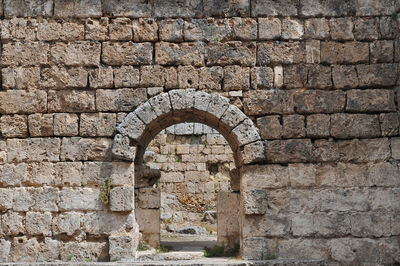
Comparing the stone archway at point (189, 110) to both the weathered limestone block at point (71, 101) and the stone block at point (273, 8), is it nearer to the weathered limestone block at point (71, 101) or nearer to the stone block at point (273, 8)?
the weathered limestone block at point (71, 101)

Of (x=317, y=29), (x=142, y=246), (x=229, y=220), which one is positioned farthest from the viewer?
(x=229, y=220)

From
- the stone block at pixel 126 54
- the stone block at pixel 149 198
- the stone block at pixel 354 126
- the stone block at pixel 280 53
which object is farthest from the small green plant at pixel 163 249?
the stone block at pixel 280 53

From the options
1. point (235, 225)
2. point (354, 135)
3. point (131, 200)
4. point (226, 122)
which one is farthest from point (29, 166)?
point (354, 135)

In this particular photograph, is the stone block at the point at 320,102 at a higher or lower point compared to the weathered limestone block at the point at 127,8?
lower

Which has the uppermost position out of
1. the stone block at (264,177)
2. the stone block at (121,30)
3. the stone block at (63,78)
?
the stone block at (121,30)

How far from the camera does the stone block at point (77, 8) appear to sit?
A: 25.8ft

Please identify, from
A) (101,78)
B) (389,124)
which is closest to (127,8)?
(101,78)

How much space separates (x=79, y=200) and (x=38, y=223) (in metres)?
0.73

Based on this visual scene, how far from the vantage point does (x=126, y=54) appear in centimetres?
777

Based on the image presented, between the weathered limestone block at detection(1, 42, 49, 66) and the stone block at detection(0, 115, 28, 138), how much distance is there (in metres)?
0.92

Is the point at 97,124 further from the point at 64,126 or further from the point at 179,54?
the point at 179,54

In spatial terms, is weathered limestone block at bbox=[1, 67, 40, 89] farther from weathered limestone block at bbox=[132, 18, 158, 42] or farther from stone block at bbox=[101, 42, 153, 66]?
weathered limestone block at bbox=[132, 18, 158, 42]

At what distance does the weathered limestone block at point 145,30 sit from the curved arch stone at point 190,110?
1004mm

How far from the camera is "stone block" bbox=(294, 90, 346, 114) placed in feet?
25.3
